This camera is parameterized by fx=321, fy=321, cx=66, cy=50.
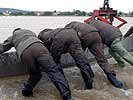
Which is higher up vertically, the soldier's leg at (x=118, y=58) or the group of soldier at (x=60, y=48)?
Result: the group of soldier at (x=60, y=48)

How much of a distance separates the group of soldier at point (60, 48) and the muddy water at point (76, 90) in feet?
0.59

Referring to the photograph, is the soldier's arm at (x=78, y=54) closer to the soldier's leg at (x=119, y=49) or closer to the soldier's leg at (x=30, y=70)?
the soldier's leg at (x=30, y=70)

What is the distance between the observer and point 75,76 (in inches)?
278

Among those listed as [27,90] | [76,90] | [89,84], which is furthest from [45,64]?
[89,84]

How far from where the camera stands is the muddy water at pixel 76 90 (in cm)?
554

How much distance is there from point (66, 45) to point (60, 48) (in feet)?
0.40

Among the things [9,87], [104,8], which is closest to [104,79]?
[9,87]

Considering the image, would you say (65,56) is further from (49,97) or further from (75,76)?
(49,97)

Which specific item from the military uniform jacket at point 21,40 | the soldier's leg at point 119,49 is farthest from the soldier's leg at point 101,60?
the military uniform jacket at point 21,40

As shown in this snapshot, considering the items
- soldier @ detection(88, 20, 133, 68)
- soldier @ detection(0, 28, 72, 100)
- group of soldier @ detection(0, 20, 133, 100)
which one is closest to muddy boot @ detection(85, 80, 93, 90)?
group of soldier @ detection(0, 20, 133, 100)

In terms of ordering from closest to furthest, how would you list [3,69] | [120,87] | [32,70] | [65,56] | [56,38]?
[32,70] < [56,38] < [120,87] < [3,69] < [65,56]

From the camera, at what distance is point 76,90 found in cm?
597

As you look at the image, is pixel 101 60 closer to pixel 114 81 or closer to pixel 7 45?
pixel 114 81

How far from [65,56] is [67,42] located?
2134 millimetres
